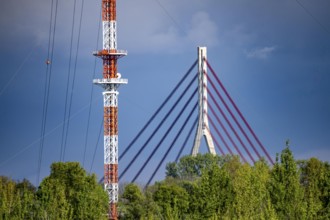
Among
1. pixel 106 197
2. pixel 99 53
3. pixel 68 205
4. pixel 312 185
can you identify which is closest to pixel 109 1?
pixel 99 53

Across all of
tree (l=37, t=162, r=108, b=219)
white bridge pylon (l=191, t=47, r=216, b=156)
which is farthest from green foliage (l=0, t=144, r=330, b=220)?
white bridge pylon (l=191, t=47, r=216, b=156)

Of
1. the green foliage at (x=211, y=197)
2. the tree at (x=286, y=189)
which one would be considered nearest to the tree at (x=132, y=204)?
the green foliage at (x=211, y=197)

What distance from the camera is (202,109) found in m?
89.1

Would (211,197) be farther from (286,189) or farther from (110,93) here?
(110,93)

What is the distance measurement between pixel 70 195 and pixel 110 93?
883cm

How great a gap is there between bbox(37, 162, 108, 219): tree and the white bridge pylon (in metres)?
21.7

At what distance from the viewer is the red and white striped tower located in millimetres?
67562

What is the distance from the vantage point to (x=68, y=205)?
182 ft

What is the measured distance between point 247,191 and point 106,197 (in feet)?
58.6

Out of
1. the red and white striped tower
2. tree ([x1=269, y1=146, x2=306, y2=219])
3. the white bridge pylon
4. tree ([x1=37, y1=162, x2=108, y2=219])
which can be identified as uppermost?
the white bridge pylon

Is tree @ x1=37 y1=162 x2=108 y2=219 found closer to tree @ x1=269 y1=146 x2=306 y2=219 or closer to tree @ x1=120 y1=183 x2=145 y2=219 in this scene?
tree @ x1=120 y1=183 x2=145 y2=219

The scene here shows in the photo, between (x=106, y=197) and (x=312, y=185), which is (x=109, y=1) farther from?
(x=312, y=185)

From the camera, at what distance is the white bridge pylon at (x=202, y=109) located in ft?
288

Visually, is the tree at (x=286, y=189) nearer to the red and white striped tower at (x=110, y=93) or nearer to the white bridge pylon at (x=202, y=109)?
the red and white striped tower at (x=110, y=93)
